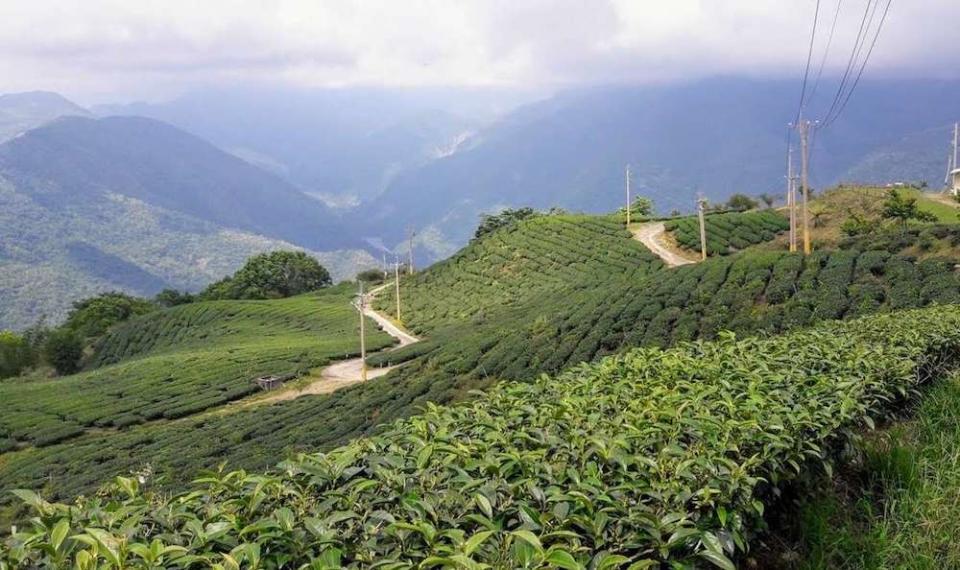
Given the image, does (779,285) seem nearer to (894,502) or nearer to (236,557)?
(894,502)

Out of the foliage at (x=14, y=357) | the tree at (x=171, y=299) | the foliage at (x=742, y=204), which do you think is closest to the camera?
the foliage at (x=742, y=204)

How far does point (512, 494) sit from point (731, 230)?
48.1m

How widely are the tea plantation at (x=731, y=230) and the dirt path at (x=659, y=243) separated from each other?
0.79 metres

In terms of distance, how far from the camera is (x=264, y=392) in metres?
34.0

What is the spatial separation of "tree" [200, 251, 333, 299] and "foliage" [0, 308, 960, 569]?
80125 millimetres

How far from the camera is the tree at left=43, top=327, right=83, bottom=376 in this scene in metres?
62.2

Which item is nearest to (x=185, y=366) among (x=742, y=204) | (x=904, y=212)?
(x=904, y=212)

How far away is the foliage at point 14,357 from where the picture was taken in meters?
65.4

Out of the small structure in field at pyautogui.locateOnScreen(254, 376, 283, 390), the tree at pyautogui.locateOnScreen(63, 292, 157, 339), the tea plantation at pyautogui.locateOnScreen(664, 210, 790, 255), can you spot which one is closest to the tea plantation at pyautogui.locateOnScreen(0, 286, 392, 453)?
the small structure in field at pyautogui.locateOnScreen(254, 376, 283, 390)

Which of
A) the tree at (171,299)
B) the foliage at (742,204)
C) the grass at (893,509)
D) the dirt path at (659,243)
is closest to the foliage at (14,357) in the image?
the tree at (171,299)

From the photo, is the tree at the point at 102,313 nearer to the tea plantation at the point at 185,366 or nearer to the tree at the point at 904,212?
the tea plantation at the point at 185,366

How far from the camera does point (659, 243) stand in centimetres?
4934

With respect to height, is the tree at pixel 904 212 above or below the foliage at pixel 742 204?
below

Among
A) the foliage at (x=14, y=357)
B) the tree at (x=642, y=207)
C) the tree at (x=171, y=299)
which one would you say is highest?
the tree at (x=642, y=207)
